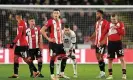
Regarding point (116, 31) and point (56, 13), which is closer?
point (56, 13)

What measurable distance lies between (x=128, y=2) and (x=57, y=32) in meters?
15.1

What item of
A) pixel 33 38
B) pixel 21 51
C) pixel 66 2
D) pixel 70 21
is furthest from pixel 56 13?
pixel 66 2

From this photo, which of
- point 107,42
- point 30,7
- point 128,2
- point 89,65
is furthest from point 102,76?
point 128,2

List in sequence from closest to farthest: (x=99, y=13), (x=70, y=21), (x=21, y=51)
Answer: (x=21, y=51)
(x=99, y=13)
(x=70, y=21)

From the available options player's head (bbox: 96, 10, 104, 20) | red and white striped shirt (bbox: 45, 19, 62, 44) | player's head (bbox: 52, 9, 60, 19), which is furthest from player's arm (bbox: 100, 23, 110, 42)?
player's head (bbox: 52, 9, 60, 19)

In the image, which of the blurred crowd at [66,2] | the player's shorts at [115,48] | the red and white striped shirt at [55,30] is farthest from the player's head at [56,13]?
the blurred crowd at [66,2]

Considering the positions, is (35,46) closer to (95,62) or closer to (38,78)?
(38,78)

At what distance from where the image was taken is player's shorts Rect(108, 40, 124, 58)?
16156 mm

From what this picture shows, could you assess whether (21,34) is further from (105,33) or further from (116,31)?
(116,31)

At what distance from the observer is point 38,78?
16031mm

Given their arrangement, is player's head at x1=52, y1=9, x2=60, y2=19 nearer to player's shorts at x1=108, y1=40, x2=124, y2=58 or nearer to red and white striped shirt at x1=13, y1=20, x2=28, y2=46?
red and white striped shirt at x1=13, y1=20, x2=28, y2=46

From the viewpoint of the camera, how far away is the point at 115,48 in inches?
637

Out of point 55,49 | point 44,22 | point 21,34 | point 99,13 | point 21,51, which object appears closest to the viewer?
point 55,49

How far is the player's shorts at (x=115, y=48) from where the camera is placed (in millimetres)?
16156
